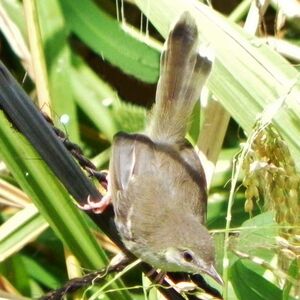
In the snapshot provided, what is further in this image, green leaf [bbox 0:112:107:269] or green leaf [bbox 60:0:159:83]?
green leaf [bbox 60:0:159:83]

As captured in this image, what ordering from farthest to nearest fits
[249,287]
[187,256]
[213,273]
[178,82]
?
[178,82]
[187,256]
[213,273]
[249,287]

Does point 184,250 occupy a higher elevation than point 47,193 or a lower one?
lower

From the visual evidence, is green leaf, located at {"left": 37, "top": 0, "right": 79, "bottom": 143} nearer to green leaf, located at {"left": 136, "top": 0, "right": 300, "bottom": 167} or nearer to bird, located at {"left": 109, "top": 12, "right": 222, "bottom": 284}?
bird, located at {"left": 109, "top": 12, "right": 222, "bottom": 284}

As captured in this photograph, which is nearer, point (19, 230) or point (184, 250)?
point (184, 250)

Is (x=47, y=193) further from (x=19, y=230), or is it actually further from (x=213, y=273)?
(x=19, y=230)

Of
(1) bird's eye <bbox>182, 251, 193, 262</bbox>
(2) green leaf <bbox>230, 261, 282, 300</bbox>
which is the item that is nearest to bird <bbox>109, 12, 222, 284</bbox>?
(1) bird's eye <bbox>182, 251, 193, 262</bbox>

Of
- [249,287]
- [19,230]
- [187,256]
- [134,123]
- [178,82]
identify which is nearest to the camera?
[249,287]

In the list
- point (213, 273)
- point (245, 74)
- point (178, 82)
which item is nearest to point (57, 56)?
point (178, 82)

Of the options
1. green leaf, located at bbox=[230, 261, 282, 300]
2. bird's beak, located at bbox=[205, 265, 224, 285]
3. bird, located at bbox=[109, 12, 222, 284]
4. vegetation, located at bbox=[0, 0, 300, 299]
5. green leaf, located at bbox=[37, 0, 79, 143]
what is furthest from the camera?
green leaf, located at bbox=[37, 0, 79, 143]
